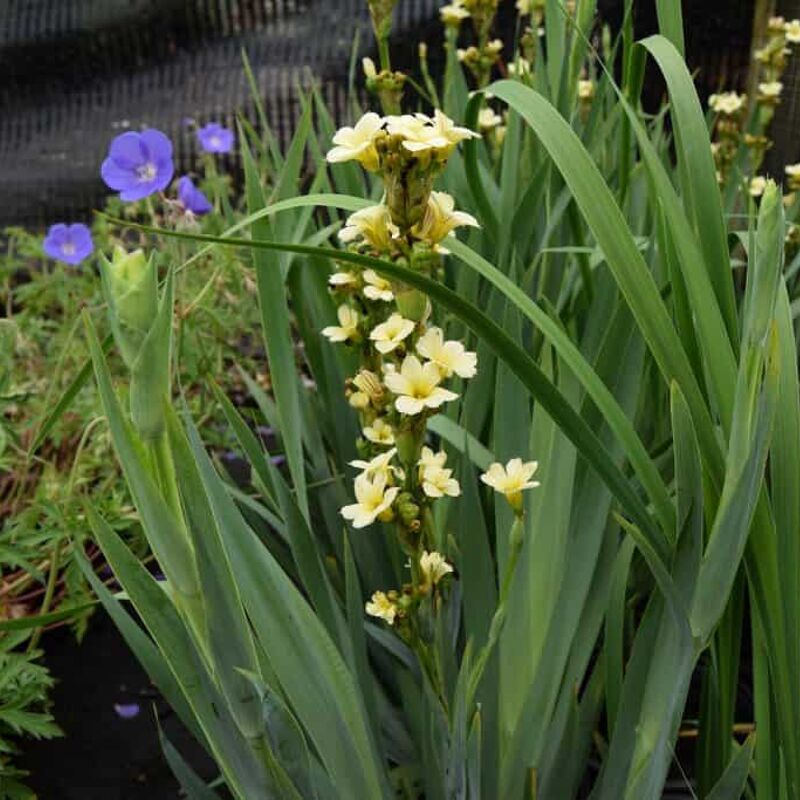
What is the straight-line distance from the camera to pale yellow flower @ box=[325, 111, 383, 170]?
2.03 feet

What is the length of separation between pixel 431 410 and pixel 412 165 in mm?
154

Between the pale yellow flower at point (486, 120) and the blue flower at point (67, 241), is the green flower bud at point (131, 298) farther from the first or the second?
the blue flower at point (67, 241)

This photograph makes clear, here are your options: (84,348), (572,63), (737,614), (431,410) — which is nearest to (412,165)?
(431,410)

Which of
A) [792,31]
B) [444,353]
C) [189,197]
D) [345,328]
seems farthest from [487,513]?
[792,31]

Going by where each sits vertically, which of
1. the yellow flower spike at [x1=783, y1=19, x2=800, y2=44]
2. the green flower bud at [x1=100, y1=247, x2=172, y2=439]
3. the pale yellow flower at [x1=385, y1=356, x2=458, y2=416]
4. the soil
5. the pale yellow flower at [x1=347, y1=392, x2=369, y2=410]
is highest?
the green flower bud at [x1=100, y1=247, x2=172, y2=439]

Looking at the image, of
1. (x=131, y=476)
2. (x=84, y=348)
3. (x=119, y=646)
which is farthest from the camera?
(x=84, y=348)

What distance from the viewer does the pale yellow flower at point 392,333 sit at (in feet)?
2.12

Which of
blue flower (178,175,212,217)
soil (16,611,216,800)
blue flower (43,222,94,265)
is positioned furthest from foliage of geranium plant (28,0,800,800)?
blue flower (43,222,94,265)

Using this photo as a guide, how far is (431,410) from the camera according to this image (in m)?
0.67

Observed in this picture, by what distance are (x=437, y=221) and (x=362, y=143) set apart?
7cm

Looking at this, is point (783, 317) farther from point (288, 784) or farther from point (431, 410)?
point (288, 784)

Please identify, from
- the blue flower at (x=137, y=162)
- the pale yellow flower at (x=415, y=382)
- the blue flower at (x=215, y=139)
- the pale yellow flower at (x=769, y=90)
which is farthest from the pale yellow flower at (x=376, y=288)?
the blue flower at (x=215, y=139)

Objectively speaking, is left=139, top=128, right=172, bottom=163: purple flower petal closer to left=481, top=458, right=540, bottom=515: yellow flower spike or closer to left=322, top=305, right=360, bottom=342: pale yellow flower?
left=322, top=305, right=360, bottom=342: pale yellow flower

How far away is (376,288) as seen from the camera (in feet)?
2.50
